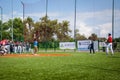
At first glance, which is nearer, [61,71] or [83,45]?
[61,71]

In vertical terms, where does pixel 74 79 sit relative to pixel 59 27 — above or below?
below

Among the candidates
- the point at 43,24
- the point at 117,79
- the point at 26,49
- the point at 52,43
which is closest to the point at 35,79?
the point at 117,79

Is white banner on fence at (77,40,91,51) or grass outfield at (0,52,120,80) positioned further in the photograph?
white banner on fence at (77,40,91,51)

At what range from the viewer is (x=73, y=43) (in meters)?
39.8

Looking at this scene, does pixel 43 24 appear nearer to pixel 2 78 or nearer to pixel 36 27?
Result: pixel 36 27

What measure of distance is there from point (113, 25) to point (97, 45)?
162 inches

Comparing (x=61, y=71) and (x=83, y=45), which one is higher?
(x=83, y=45)

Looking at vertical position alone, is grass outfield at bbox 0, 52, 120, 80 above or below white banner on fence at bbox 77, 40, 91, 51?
below

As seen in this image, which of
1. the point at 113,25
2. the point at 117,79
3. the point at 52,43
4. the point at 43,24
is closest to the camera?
the point at 117,79

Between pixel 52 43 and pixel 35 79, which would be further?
pixel 52 43

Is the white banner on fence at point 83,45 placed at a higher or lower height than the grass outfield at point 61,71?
higher

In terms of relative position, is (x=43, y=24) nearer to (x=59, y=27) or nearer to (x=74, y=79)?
(x=59, y=27)

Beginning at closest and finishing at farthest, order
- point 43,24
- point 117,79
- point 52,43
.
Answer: point 117,79, point 52,43, point 43,24

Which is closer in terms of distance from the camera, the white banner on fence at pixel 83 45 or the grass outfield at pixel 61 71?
the grass outfield at pixel 61 71
